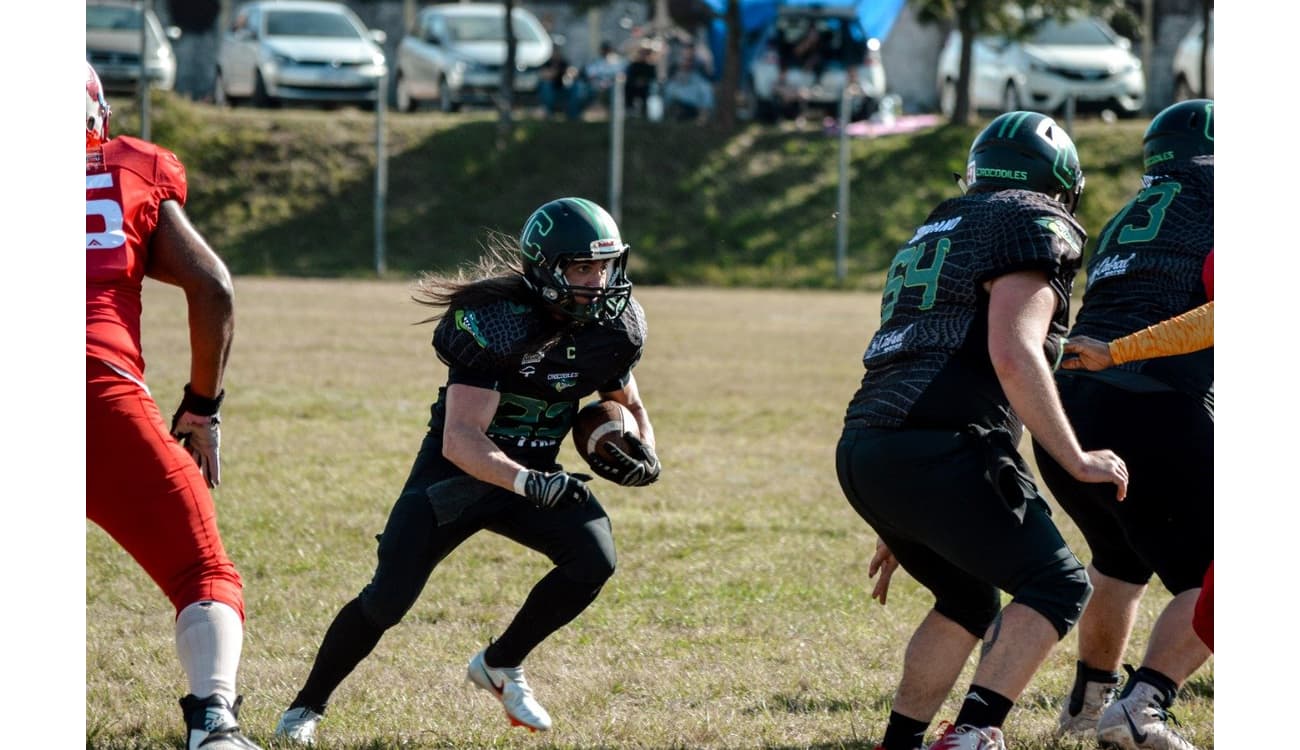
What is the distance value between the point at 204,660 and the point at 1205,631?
2312 millimetres

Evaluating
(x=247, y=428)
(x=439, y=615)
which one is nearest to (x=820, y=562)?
(x=439, y=615)

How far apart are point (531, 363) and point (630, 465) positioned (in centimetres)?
39

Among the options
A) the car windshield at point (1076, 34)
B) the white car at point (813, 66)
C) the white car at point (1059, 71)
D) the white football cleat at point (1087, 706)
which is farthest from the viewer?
the car windshield at point (1076, 34)

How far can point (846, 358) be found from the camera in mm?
14461

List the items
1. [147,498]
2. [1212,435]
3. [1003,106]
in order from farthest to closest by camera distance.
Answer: [1003,106] < [1212,435] < [147,498]

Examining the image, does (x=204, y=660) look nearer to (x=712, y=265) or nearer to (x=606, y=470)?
(x=606, y=470)

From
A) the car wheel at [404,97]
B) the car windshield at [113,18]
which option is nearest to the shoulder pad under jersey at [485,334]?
the car windshield at [113,18]

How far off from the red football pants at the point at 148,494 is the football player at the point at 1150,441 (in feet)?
6.81

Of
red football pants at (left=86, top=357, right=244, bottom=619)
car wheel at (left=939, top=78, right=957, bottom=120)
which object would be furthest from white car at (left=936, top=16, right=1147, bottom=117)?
red football pants at (left=86, top=357, right=244, bottom=619)

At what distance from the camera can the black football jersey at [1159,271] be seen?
468cm

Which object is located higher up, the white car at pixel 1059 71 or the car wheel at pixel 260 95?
the white car at pixel 1059 71

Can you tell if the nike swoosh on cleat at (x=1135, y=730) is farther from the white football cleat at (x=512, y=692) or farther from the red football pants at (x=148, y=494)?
the red football pants at (x=148, y=494)

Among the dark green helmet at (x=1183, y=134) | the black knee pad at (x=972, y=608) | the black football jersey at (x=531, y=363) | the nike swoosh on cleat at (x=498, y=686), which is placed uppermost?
the dark green helmet at (x=1183, y=134)

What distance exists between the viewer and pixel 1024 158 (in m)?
4.22
